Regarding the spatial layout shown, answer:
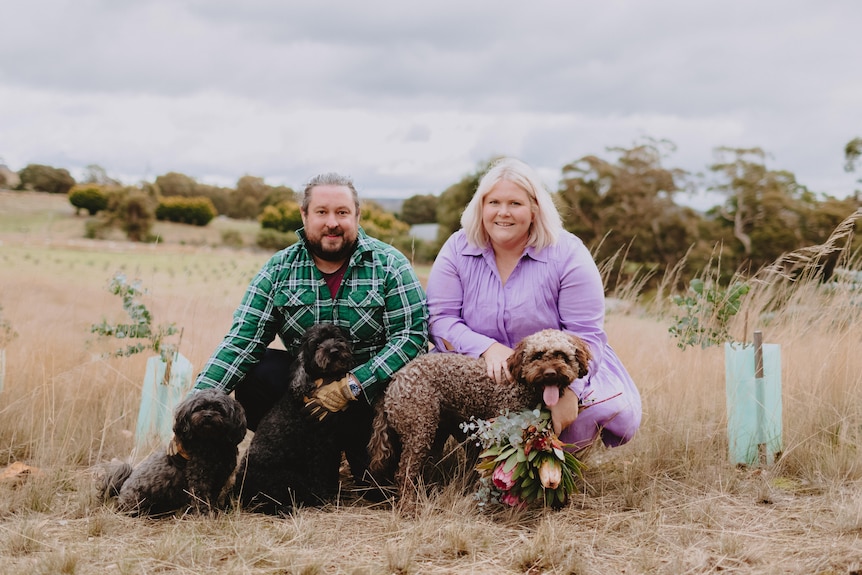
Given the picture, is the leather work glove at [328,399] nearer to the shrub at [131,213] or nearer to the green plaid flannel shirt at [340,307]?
the green plaid flannel shirt at [340,307]

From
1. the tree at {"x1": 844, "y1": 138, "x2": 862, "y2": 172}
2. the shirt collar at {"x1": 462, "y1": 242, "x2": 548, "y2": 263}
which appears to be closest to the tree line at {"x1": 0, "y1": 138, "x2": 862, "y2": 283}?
the tree at {"x1": 844, "y1": 138, "x2": 862, "y2": 172}

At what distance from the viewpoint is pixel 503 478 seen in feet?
11.2

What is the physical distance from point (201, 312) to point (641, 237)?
Answer: 55.2 ft

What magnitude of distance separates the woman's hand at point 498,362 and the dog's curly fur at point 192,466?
4.10 feet

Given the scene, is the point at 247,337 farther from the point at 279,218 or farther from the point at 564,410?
the point at 279,218

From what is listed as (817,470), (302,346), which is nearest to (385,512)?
(302,346)

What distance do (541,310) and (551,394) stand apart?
655mm

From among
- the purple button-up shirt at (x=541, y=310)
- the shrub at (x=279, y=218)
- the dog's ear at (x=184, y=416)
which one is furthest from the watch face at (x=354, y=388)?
the shrub at (x=279, y=218)

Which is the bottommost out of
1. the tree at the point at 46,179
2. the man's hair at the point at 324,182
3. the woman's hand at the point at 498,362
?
the woman's hand at the point at 498,362

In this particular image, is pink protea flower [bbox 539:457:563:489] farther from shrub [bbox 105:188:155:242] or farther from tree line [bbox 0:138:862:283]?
shrub [bbox 105:188:155:242]

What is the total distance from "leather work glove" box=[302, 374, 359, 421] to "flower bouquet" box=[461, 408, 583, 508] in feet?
2.19

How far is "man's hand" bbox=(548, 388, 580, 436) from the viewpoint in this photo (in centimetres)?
356

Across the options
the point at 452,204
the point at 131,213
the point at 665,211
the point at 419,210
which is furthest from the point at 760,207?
the point at 131,213

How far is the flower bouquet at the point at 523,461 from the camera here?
3408 mm
